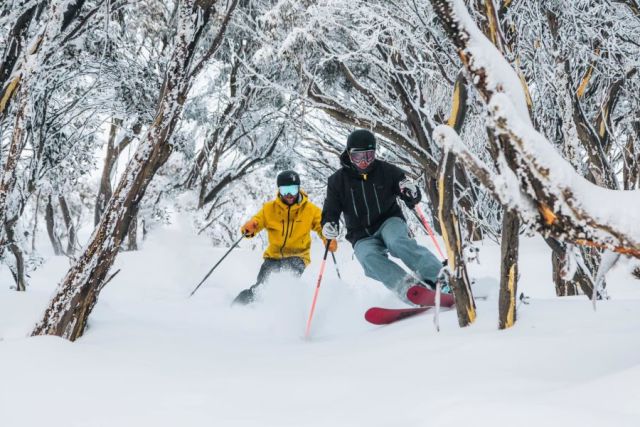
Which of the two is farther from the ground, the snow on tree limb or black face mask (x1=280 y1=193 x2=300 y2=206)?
black face mask (x1=280 y1=193 x2=300 y2=206)

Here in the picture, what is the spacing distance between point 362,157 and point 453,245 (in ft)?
5.85

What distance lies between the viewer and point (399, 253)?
4.62 m

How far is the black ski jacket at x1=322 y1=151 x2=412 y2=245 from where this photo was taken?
493 centimetres

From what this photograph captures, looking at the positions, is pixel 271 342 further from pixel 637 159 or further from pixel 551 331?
pixel 637 159

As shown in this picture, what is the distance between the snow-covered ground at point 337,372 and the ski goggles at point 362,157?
4.34ft

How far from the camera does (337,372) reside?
9.27 ft

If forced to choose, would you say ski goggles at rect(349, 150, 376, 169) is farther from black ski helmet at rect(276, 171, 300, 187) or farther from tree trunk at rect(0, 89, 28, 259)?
tree trunk at rect(0, 89, 28, 259)

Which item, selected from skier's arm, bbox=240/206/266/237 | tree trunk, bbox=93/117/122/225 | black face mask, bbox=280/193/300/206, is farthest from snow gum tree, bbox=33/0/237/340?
tree trunk, bbox=93/117/122/225

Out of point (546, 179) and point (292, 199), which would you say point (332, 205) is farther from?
point (546, 179)

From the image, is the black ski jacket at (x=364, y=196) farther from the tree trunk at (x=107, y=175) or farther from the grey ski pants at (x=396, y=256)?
the tree trunk at (x=107, y=175)

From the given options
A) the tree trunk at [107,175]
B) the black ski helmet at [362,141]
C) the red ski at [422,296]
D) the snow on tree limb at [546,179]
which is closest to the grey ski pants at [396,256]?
the red ski at [422,296]

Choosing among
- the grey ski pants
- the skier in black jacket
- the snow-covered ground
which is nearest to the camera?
the snow-covered ground

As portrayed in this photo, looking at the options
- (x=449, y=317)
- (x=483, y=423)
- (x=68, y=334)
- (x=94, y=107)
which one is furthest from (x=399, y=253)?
(x=94, y=107)

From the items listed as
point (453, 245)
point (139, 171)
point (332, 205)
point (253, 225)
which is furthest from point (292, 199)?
point (453, 245)
